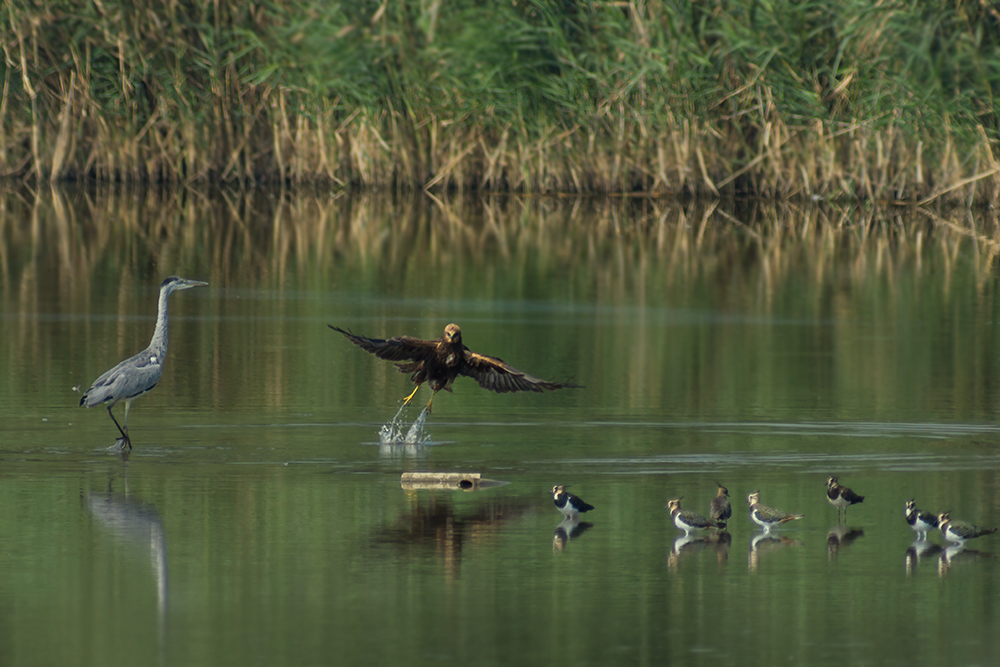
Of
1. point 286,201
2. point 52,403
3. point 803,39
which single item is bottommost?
point 52,403

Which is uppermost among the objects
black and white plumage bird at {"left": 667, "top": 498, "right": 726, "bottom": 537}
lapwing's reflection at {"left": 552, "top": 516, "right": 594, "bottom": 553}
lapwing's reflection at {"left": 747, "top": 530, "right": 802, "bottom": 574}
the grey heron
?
the grey heron

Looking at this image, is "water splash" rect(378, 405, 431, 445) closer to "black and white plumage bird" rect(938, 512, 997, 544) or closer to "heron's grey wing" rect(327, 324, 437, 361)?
"heron's grey wing" rect(327, 324, 437, 361)

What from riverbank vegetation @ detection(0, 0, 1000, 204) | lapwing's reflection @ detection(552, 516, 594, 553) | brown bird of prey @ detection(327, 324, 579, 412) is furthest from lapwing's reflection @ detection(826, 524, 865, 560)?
riverbank vegetation @ detection(0, 0, 1000, 204)

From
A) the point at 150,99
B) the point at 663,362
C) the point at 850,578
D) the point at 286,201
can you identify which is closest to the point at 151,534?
the point at 850,578

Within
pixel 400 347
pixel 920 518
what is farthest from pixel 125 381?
pixel 920 518

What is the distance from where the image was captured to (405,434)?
980 cm

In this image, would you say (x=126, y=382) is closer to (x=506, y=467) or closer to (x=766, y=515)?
(x=506, y=467)

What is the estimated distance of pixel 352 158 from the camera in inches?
1115

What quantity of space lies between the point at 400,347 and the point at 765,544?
2504mm

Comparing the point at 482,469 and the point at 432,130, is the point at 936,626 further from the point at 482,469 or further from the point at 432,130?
the point at 432,130

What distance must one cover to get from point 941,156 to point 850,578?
59.9 feet

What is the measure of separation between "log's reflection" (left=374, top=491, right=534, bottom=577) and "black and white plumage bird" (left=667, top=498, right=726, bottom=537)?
71 cm

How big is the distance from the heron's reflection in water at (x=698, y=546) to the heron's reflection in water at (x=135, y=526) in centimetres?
191

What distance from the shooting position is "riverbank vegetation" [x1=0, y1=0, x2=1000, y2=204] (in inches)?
953
